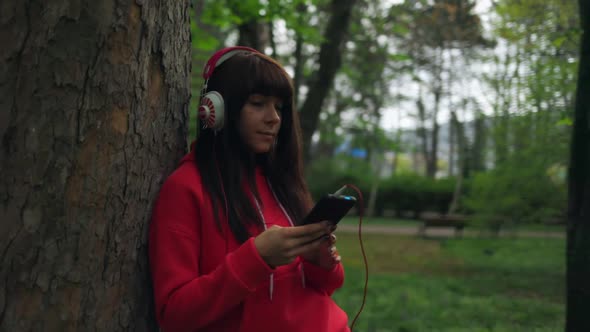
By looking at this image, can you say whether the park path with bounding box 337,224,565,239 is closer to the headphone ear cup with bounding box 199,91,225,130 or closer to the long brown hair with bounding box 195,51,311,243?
the long brown hair with bounding box 195,51,311,243

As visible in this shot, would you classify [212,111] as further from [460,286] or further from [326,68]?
[460,286]

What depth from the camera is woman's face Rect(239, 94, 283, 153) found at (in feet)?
6.56

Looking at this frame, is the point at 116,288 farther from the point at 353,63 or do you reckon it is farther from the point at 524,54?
the point at 353,63

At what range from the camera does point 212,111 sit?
1.95 m

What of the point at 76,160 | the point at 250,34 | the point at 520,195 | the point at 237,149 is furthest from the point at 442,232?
the point at 76,160

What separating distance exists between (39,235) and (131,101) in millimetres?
480

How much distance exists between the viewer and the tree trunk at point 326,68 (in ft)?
23.7

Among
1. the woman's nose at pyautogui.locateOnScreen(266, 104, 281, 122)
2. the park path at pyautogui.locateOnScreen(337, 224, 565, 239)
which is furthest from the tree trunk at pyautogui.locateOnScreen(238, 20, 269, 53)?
the park path at pyautogui.locateOnScreen(337, 224, 565, 239)

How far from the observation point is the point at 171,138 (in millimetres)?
2035

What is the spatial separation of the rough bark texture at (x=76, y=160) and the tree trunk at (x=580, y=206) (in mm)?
2660

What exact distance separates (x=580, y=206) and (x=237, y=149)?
236 centimetres

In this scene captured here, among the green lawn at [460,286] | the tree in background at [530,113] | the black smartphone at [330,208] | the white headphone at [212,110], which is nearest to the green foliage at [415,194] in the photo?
the green lawn at [460,286]

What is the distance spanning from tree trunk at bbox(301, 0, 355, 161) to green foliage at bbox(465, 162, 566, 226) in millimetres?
4906

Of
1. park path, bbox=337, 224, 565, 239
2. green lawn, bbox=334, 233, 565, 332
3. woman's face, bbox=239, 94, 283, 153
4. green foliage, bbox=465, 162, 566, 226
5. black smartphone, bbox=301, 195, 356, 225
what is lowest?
park path, bbox=337, 224, 565, 239
